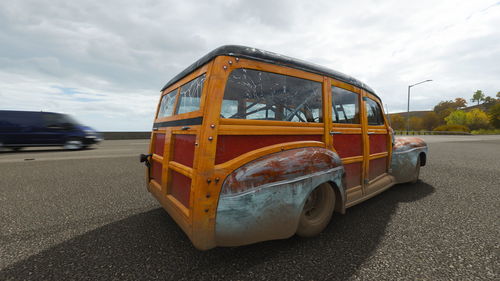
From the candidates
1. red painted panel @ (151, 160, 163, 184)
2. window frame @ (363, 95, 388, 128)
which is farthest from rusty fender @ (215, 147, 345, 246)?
window frame @ (363, 95, 388, 128)

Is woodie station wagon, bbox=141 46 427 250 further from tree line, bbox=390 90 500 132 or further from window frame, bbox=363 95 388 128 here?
tree line, bbox=390 90 500 132

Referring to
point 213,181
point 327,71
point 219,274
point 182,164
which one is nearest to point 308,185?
point 213,181

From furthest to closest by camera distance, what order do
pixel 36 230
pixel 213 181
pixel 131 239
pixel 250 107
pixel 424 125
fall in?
1. pixel 424 125
2. pixel 36 230
3. pixel 131 239
4. pixel 250 107
5. pixel 213 181

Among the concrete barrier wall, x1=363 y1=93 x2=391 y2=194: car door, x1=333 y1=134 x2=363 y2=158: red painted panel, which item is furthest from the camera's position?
the concrete barrier wall

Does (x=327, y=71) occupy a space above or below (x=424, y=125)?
below

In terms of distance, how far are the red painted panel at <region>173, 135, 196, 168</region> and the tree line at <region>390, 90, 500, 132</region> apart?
207ft

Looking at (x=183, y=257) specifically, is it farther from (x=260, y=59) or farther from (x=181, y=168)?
(x=260, y=59)

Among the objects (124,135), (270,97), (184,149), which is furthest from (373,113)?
(124,135)

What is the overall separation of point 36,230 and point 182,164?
196 centimetres

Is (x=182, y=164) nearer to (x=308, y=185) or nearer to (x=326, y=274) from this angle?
(x=308, y=185)

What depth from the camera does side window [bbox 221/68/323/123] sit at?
1840mm

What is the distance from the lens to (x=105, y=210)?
301 cm

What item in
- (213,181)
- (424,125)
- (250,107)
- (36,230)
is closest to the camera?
(213,181)

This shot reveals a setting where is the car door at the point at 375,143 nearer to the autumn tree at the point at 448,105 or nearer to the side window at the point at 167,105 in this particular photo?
the side window at the point at 167,105
